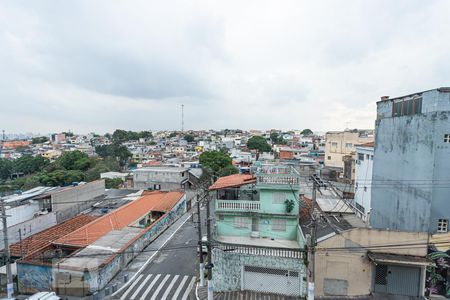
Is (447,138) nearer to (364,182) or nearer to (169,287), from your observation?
(364,182)

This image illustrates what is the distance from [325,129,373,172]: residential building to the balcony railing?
29.0 meters

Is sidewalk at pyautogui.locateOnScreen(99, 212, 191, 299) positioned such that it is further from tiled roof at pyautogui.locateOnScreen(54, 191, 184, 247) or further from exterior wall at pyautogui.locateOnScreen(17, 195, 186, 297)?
tiled roof at pyautogui.locateOnScreen(54, 191, 184, 247)

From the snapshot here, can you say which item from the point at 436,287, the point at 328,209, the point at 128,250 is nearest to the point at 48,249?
the point at 128,250

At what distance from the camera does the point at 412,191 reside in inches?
568

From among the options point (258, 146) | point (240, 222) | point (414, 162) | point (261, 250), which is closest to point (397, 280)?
point (414, 162)

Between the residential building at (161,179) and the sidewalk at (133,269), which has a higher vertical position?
the residential building at (161,179)

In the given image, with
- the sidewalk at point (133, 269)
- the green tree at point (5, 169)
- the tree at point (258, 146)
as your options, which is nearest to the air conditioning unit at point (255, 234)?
the sidewalk at point (133, 269)

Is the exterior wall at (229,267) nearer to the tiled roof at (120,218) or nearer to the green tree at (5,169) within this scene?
the tiled roof at (120,218)

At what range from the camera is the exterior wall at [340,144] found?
41.6m

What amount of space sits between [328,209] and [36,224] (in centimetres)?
2485

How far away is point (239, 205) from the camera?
17203 millimetres

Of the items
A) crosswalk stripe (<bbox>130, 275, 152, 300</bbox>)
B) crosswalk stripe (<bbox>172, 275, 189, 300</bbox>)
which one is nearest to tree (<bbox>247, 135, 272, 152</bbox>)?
crosswalk stripe (<bbox>172, 275, 189, 300</bbox>)

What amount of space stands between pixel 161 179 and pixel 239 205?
2131cm

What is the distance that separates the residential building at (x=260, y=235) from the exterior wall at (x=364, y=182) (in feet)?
26.1
